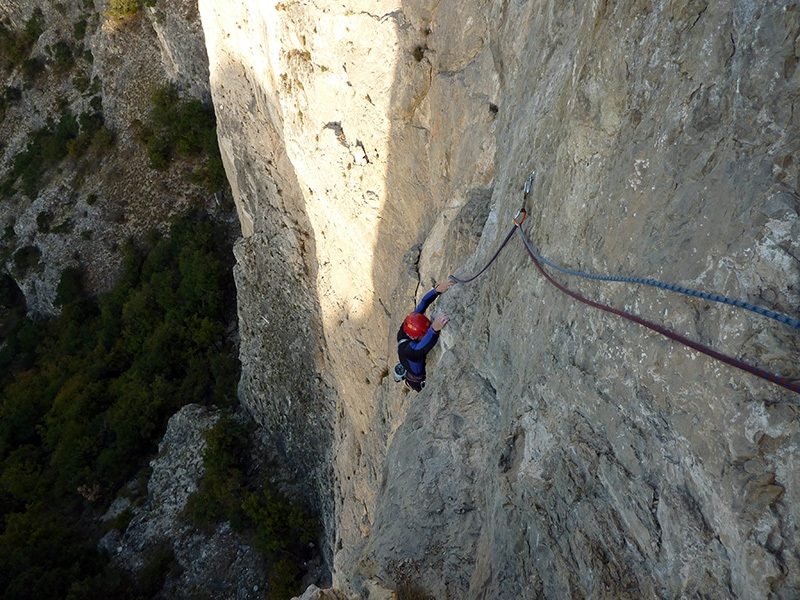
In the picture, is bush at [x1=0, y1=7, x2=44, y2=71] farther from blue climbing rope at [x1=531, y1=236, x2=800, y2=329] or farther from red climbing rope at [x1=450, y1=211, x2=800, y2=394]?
blue climbing rope at [x1=531, y1=236, x2=800, y2=329]

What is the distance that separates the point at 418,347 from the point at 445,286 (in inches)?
29.1

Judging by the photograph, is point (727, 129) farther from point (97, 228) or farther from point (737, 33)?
point (97, 228)

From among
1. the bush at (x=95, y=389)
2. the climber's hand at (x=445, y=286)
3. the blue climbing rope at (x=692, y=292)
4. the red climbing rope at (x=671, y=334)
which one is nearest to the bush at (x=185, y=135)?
the bush at (x=95, y=389)

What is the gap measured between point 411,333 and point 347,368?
467 cm

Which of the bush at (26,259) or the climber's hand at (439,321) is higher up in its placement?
the climber's hand at (439,321)

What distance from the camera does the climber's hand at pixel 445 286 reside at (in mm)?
5395

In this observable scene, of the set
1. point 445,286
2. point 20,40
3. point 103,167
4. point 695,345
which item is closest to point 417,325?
point 445,286

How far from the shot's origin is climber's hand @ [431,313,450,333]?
5.35 metres

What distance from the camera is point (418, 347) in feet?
18.8

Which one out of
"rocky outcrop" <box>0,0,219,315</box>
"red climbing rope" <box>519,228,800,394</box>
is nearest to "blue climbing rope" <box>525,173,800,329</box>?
"red climbing rope" <box>519,228,800,394</box>

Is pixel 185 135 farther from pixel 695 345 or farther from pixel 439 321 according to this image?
pixel 695 345

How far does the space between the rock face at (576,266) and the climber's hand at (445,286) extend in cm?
12

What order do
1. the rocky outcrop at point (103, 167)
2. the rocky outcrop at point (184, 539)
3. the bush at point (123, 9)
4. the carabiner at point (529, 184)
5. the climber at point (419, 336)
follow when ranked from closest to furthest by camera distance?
1. the carabiner at point (529, 184)
2. the climber at point (419, 336)
3. the rocky outcrop at point (184, 539)
4. the bush at point (123, 9)
5. the rocky outcrop at point (103, 167)

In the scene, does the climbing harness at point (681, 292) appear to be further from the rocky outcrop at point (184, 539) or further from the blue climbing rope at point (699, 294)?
the rocky outcrop at point (184, 539)
